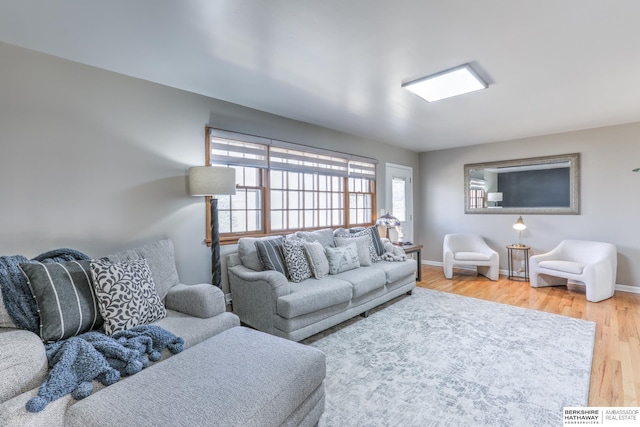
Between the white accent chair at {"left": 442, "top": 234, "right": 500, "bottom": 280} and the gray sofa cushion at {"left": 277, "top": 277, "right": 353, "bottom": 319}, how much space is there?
2839 millimetres

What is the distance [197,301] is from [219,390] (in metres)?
1.01

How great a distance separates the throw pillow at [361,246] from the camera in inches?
150

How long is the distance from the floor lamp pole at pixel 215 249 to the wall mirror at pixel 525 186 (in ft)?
15.8

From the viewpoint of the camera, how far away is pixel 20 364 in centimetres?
132

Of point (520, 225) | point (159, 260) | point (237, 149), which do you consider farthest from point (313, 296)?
point (520, 225)

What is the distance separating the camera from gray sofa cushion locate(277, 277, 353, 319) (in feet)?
8.41

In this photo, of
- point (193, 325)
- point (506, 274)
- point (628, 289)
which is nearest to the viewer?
point (193, 325)

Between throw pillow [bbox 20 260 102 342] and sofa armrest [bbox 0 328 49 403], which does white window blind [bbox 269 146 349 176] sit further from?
sofa armrest [bbox 0 328 49 403]

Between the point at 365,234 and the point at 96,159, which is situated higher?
the point at 96,159

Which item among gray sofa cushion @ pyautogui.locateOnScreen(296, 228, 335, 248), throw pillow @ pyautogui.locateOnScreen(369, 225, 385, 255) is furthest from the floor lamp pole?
throw pillow @ pyautogui.locateOnScreen(369, 225, 385, 255)

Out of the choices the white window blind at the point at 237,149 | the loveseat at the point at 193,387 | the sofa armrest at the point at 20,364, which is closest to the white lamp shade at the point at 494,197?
the white window blind at the point at 237,149

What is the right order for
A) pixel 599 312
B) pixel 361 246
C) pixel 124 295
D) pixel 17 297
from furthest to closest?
pixel 361 246 → pixel 599 312 → pixel 124 295 → pixel 17 297

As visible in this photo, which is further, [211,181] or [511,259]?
[511,259]

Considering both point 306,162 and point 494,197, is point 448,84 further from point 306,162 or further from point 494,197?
point 494,197
